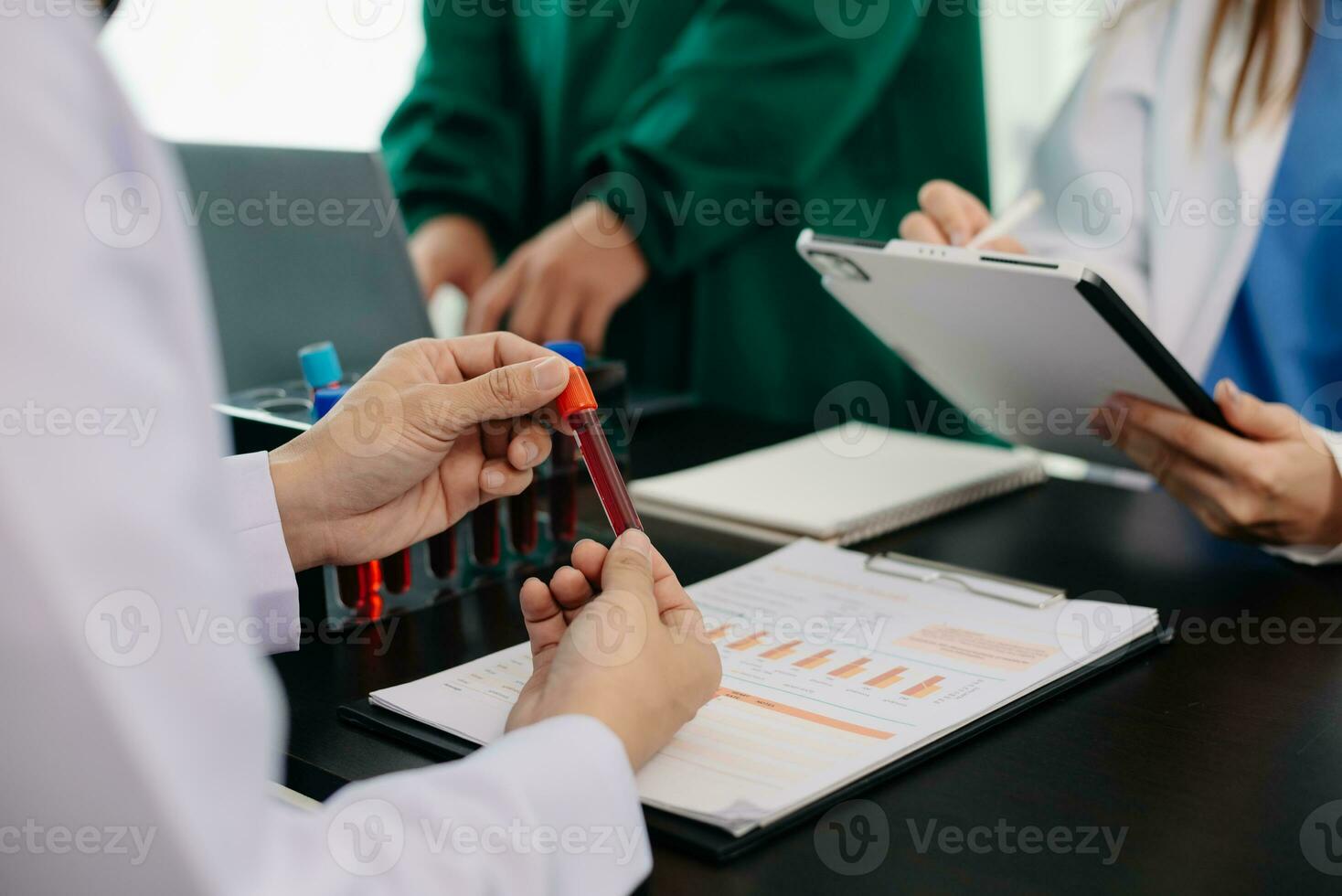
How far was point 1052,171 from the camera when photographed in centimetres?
139

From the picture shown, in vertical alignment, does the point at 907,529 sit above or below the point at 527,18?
below

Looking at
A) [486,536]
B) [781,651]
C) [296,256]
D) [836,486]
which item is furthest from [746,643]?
[296,256]

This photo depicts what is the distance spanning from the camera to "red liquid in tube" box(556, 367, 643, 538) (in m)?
0.69

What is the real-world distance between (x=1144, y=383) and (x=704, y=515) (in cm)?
38

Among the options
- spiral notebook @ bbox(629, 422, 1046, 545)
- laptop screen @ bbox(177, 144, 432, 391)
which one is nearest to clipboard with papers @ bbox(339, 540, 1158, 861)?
spiral notebook @ bbox(629, 422, 1046, 545)

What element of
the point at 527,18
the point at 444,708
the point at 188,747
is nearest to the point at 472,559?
the point at 444,708

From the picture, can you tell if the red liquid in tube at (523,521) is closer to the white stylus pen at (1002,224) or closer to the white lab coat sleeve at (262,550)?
the white lab coat sleeve at (262,550)

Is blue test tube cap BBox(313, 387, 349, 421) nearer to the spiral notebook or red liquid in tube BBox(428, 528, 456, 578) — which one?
red liquid in tube BBox(428, 528, 456, 578)

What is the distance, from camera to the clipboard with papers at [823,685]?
0.56 m

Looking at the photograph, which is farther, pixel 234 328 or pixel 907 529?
pixel 234 328

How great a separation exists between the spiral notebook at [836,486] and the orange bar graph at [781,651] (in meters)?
0.23

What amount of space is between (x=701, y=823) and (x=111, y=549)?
283 mm

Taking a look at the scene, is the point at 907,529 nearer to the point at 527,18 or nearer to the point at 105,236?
the point at 105,236

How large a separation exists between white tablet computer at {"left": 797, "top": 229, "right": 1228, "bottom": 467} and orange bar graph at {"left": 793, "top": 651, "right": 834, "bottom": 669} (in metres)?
0.30
